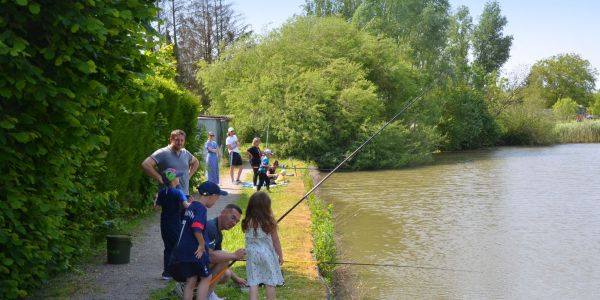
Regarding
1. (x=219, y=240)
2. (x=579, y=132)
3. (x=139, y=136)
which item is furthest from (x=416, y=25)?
(x=219, y=240)

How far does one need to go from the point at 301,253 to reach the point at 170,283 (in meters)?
2.98

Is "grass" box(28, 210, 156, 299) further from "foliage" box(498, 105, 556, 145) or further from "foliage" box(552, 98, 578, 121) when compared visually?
"foliage" box(552, 98, 578, 121)

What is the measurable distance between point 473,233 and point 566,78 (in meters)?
95.6

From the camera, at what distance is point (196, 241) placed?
6406 millimetres

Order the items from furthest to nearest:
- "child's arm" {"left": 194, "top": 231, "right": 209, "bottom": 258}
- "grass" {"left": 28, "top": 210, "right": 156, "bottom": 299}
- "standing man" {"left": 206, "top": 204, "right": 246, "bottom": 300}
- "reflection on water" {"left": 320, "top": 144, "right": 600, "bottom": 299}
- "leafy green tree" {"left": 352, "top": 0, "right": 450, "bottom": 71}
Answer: "leafy green tree" {"left": 352, "top": 0, "right": 450, "bottom": 71}
"reflection on water" {"left": 320, "top": 144, "right": 600, "bottom": 299}
"grass" {"left": 28, "top": 210, "right": 156, "bottom": 299}
"standing man" {"left": 206, "top": 204, "right": 246, "bottom": 300}
"child's arm" {"left": 194, "top": 231, "right": 209, "bottom": 258}

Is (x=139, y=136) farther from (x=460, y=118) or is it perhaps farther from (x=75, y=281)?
(x=460, y=118)

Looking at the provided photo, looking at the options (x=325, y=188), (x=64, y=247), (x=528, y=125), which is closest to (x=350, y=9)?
(x=528, y=125)

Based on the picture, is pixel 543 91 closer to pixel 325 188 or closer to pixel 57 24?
pixel 325 188

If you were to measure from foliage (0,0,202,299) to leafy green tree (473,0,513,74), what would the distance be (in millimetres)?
77433

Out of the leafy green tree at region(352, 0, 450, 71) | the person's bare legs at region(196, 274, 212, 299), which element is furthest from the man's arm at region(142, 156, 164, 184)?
the leafy green tree at region(352, 0, 450, 71)

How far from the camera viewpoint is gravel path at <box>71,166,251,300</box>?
7.62 m

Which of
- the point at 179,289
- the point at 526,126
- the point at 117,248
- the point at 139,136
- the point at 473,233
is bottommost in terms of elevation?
the point at 473,233

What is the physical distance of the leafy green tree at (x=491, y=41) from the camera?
80.7m

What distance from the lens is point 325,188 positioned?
25547 mm
